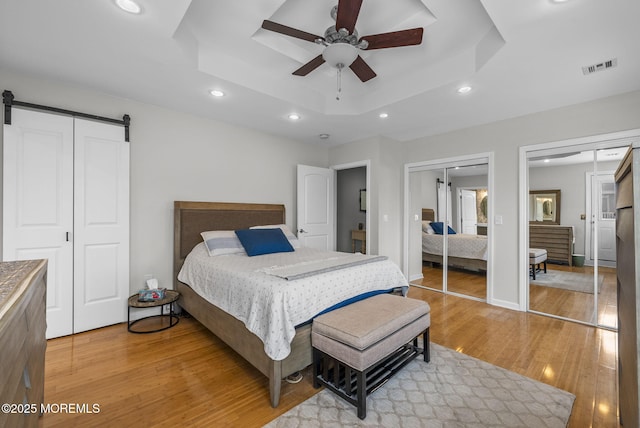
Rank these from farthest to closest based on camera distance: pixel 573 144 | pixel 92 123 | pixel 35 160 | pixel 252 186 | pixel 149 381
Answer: pixel 252 186, pixel 573 144, pixel 92 123, pixel 35 160, pixel 149 381

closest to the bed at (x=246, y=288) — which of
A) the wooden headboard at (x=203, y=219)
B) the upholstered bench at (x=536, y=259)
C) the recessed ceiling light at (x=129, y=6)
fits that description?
the wooden headboard at (x=203, y=219)

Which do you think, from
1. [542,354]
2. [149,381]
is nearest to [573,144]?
[542,354]

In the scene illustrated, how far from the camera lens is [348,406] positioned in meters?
1.73

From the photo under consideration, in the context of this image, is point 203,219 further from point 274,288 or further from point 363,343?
point 363,343

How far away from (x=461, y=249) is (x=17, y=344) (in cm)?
471

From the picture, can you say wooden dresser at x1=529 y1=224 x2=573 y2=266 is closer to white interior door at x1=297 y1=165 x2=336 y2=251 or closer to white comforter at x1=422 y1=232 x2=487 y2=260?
white comforter at x1=422 y1=232 x2=487 y2=260

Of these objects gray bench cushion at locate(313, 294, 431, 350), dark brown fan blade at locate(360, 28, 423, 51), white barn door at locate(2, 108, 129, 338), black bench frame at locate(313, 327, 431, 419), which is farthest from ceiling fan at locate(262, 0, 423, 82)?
white barn door at locate(2, 108, 129, 338)

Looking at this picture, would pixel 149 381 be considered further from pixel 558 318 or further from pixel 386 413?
pixel 558 318

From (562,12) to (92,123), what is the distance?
13.2 ft

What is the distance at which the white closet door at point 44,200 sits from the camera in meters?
2.43

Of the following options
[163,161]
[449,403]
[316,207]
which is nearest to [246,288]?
[449,403]

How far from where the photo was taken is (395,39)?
6.40ft

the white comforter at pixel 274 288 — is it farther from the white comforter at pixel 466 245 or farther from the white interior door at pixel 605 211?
the white interior door at pixel 605 211

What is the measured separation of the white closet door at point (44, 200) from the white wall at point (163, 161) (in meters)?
0.32
